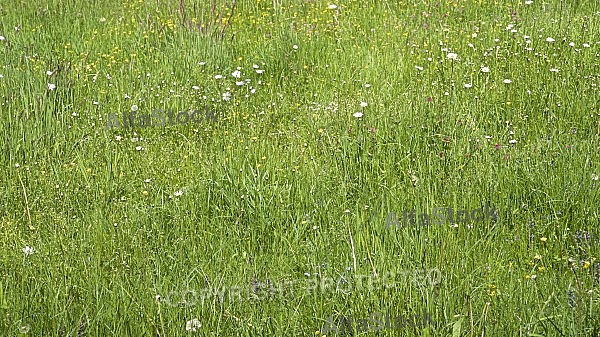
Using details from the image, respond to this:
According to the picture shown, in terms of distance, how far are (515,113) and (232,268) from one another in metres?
2.26

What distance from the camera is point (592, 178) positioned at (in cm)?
356

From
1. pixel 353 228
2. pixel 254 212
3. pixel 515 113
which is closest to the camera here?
pixel 353 228

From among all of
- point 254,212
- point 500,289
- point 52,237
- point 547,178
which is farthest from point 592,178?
point 52,237

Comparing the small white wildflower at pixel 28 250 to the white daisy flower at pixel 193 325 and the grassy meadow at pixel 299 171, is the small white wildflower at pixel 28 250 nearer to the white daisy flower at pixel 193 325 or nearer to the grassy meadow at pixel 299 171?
the grassy meadow at pixel 299 171

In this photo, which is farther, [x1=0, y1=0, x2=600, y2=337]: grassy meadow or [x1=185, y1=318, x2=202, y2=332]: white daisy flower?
[x1=0, y1=0, x2=600, y2=337]: grassy meadow

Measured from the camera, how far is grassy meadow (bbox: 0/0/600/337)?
110 inches

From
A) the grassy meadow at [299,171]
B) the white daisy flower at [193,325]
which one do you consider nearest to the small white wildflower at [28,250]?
the grassy meadow at [299,171]

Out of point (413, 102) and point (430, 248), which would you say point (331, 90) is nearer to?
point (413, 102)

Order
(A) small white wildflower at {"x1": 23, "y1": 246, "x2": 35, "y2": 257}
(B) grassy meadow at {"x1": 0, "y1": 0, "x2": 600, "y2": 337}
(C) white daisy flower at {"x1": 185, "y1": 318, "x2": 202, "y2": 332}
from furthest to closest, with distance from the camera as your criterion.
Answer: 1. (A) small white wildflower at {"x1": 23, "y1": 246, "x2": 35, "y2": 257}
2. (B) grassy meadow at {"x1": 0, "y1": 0, "x2": 600, "y2": 337}
3. (C) white daisy flower at {"x1": 185, "y1": 318, "x2": 202, "y2": 332}

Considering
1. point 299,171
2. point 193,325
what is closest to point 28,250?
point 193,325

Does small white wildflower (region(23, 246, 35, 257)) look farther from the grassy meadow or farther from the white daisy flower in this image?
the white daisy flower

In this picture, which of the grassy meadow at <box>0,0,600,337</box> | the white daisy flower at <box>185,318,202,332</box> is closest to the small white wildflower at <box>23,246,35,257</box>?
the grassy meadow at <box>0,0,600,337</box>

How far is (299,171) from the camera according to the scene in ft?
12.9

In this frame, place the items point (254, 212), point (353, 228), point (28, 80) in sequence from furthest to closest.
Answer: point (28, 80) < point (254, 212) < point (353, 228)
